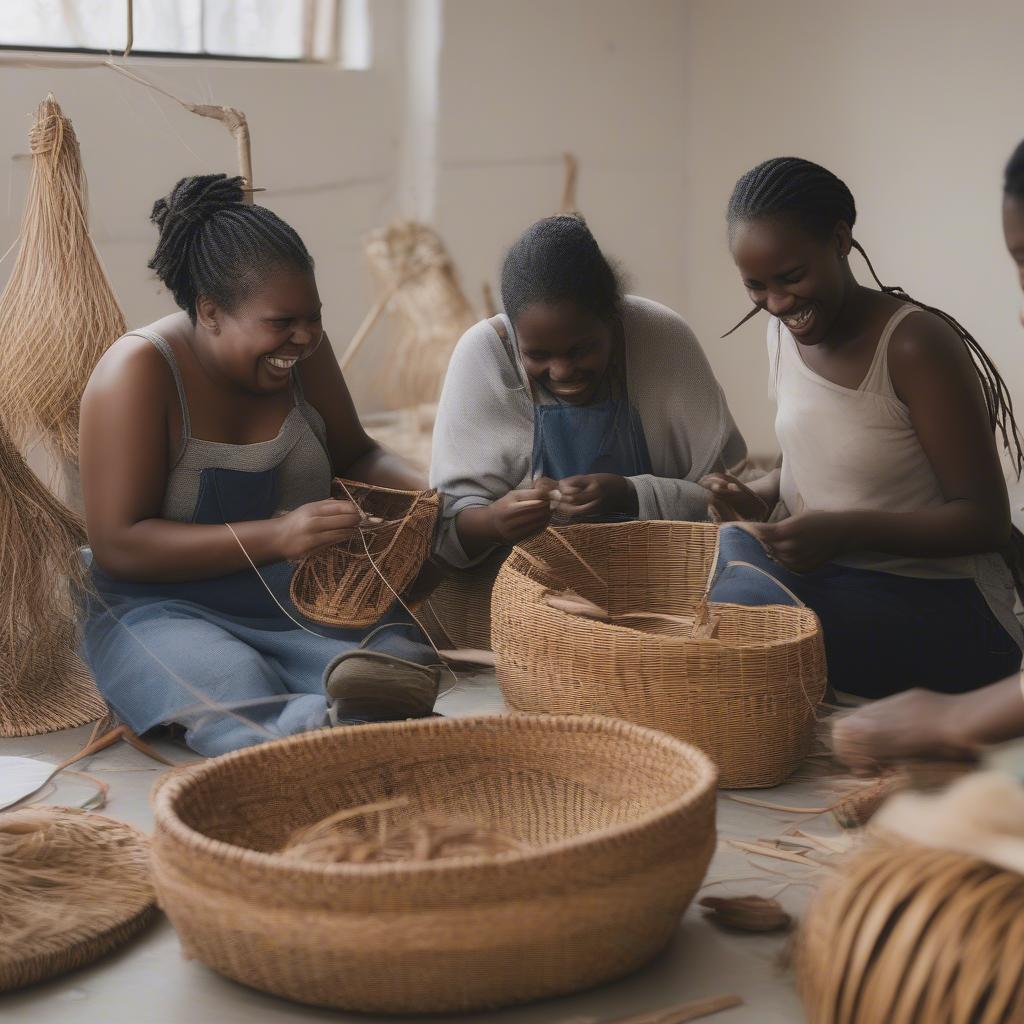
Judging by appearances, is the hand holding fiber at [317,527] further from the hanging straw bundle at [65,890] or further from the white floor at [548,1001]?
the white floor at [548,1001]

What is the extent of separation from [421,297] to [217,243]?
263cm

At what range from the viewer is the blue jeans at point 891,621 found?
2668 millimetres

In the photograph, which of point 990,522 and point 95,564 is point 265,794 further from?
point 990,522

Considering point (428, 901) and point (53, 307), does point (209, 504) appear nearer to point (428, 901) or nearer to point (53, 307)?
point (53, 307)

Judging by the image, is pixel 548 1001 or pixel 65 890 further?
pixel 65 890

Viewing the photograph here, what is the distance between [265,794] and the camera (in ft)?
6.38

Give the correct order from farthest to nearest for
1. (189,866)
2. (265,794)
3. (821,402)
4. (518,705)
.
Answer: (821,402), (518,705), (265,794), (189,866)

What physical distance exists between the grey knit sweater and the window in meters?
2.20

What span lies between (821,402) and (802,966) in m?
1.46

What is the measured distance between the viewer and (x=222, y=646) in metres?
2.57

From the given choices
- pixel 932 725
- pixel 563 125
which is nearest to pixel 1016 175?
pixel 932 725

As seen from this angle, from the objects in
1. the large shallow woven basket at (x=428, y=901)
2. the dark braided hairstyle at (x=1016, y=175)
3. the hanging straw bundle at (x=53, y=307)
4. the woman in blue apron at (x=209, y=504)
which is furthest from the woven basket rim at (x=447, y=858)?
the hanging straw bundle at (x=53, y=307)

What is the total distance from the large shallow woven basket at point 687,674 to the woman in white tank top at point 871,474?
0.64 ft

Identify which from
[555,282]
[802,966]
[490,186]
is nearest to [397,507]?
[555,282]
